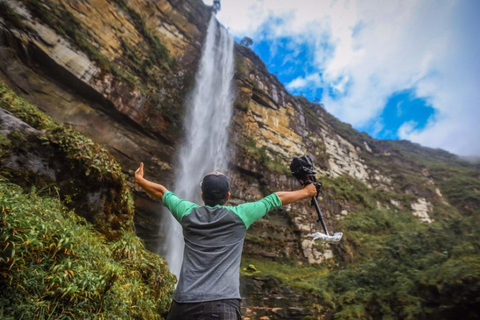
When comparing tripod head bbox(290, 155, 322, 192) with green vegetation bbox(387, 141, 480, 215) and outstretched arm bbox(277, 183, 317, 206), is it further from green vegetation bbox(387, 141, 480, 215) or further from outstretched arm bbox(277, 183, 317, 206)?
green vegetation bbox(387, 141, 480, 215)

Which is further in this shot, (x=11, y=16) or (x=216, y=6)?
(x=216, y=6)

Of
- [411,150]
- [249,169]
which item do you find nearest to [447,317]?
[249,169]

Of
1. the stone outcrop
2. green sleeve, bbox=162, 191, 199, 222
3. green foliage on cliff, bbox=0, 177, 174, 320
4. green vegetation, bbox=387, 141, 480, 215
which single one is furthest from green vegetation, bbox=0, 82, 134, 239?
green vegetation, bbox=387, 141, 480, 215

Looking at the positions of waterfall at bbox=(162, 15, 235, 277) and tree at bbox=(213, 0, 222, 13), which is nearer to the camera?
waterfall at bbox=(162, 15, 235, 277)

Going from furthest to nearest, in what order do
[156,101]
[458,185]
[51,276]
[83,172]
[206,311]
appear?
[458,185] < [156,101] < [83,172] < [51,276] < [206,311]

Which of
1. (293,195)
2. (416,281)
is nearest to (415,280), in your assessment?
(416,281)

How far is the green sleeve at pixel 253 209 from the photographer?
5.90 ft

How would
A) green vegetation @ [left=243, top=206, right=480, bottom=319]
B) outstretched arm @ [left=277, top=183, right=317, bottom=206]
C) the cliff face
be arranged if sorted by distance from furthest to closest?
the cliff face
green vegetation @ [left=243, top=206, right=480, bottom=319]
outstretched arm @ [left=277, top=183, right=317, bottom=206]

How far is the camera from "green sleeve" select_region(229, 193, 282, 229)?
1800 mm

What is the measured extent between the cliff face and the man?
10572 millimetres

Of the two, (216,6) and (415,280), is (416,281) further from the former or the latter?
(216,6)

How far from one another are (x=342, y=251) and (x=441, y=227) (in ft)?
33.2

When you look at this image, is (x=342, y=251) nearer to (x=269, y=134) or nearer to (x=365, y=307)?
(x=365, y=307)

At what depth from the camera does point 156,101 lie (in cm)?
1458
